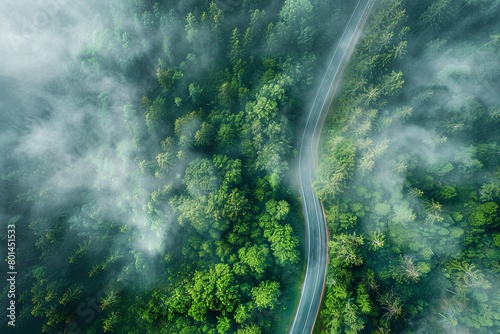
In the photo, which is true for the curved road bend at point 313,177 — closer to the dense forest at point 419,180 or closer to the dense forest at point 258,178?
the dense forest at point 258,178

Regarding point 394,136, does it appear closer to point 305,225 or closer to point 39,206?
point 305,225

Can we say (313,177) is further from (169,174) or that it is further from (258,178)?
(169,174)

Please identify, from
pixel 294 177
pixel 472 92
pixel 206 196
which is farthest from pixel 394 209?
pixel 206 196

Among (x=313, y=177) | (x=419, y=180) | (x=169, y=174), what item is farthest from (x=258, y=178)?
(x=419, y=180)

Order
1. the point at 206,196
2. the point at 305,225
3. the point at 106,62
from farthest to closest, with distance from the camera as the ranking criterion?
the point at 106,62, the point at 305,225, the point at 206,196

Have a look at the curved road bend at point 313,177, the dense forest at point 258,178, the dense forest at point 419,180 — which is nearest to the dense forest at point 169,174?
the dense forest at point 258,178

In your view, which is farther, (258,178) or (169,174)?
(169,174)

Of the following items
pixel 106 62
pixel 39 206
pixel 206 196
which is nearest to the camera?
pixel 206 196
